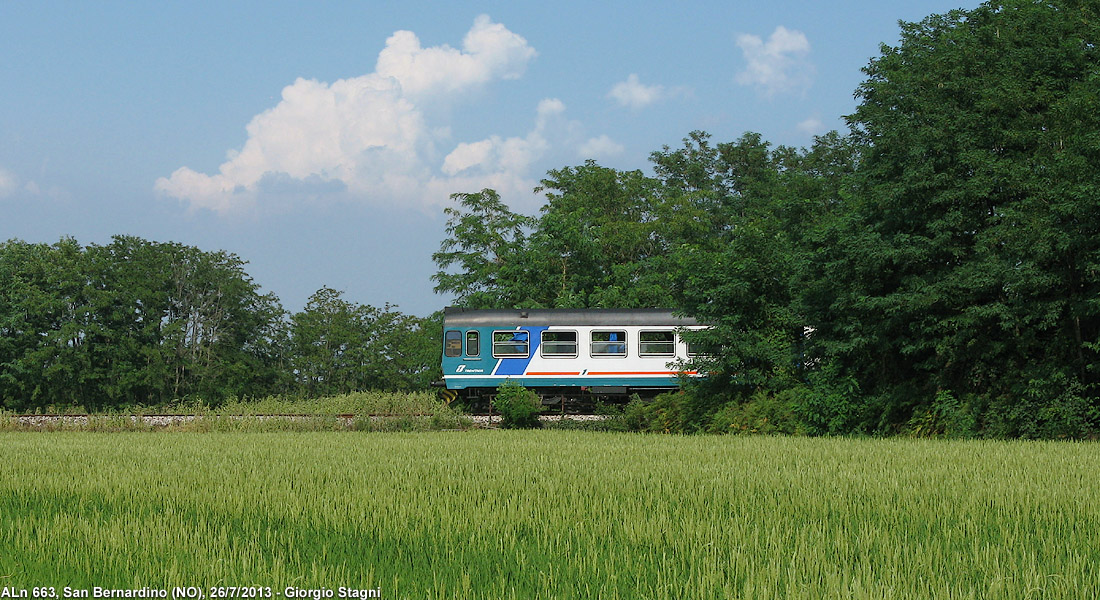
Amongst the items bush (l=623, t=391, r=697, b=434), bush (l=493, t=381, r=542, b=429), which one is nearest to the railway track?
bush (l=493, t=381, r=542, b=429)

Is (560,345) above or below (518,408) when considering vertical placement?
above

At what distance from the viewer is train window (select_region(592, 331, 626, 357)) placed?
30.2 m

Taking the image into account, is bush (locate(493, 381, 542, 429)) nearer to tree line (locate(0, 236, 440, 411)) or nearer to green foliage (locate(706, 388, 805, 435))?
green foliage (locate(706, 388, 805, 435))

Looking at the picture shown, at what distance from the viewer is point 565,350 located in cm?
3027

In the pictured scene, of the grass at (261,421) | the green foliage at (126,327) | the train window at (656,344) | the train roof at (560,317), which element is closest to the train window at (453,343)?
the train roof at (560,317)

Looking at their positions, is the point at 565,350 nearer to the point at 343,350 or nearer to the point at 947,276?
the point at 947,276

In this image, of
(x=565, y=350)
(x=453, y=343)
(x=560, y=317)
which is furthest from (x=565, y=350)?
(x=453, y=343)

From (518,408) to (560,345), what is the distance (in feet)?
15.0

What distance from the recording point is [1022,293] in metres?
18.8

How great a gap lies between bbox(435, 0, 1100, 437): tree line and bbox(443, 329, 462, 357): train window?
7.99 meters

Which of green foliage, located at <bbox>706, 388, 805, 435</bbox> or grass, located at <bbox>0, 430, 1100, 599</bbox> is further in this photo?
green foliage, located at <bbox>706, 388, 805, 435</bbox>

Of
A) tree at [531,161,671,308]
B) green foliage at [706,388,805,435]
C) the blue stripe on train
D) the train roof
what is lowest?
green foliage at [706,388,805,435]

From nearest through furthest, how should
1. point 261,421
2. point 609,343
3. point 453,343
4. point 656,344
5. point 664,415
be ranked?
point 664,415
point 261,421
point 656,344
point 609,343
point 453,343

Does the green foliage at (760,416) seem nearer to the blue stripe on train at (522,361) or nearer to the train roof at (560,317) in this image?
the train roof at (560,317)
